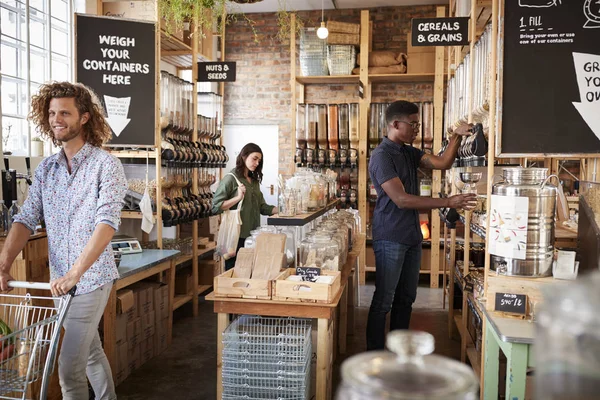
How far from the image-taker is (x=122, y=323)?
3.92 metres

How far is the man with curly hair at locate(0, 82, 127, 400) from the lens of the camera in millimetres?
2486

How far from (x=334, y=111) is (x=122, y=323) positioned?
4.39 metres

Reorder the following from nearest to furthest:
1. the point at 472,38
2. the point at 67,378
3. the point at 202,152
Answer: the point at 67,378 < the point at 472,38 < the point at 202,152

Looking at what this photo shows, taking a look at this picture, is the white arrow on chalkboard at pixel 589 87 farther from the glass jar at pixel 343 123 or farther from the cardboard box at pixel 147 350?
the glass jar at pixel 343 123

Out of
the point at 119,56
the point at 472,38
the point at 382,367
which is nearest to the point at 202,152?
the point at 119,56

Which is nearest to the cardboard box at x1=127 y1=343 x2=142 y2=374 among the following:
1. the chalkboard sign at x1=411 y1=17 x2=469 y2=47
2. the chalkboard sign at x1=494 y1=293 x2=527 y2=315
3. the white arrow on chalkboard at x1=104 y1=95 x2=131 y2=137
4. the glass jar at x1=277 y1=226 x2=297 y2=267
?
the glass jar at x1=277 y1=226 x2=297 y2=267

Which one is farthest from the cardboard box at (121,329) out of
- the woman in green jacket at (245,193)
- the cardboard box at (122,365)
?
the woman in green jacket at (245,193)

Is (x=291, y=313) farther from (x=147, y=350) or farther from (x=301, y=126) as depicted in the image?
(x=301, y=126)

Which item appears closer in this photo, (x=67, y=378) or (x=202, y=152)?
(x=67, y=378)

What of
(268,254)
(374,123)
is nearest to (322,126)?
(374,123)

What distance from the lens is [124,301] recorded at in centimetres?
383

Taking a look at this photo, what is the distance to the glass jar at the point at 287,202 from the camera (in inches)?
139

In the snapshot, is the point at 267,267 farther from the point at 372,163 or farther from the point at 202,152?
the point at 202,152

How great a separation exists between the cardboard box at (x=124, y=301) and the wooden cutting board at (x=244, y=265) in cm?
109
